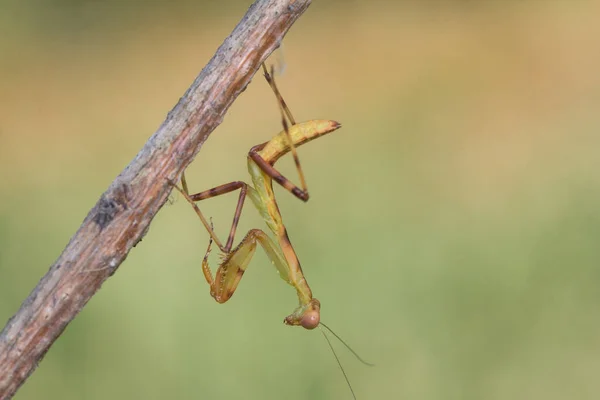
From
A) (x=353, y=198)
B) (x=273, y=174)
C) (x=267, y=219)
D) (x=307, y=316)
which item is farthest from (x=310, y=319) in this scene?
(x=353, y=198)

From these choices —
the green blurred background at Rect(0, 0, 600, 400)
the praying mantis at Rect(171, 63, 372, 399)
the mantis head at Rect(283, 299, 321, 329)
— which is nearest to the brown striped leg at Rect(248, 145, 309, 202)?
the praying mantis at Rect(171, 63, 372, 399)

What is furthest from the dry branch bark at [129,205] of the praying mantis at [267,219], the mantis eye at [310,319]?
the mantis eye at [310,319]

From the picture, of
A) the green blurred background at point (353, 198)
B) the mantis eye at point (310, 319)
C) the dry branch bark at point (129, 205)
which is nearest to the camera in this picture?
the dry branch bark at point (129, 205)

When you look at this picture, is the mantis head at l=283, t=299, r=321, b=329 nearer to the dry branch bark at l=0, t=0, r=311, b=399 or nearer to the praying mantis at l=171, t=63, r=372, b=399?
the praying mantis at l=171, t=63, r=372, b=399

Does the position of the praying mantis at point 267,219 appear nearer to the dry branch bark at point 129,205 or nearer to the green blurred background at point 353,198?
the dry branch bark at point 129,205

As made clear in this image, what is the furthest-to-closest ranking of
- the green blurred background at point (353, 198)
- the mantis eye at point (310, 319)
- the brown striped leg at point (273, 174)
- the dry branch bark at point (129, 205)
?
the green blurred background at point (353, 198) < the mantis eye at point (310, 319) < the brown striped leg at point (273, 174) < the dry branch bark at point (129, 205)
